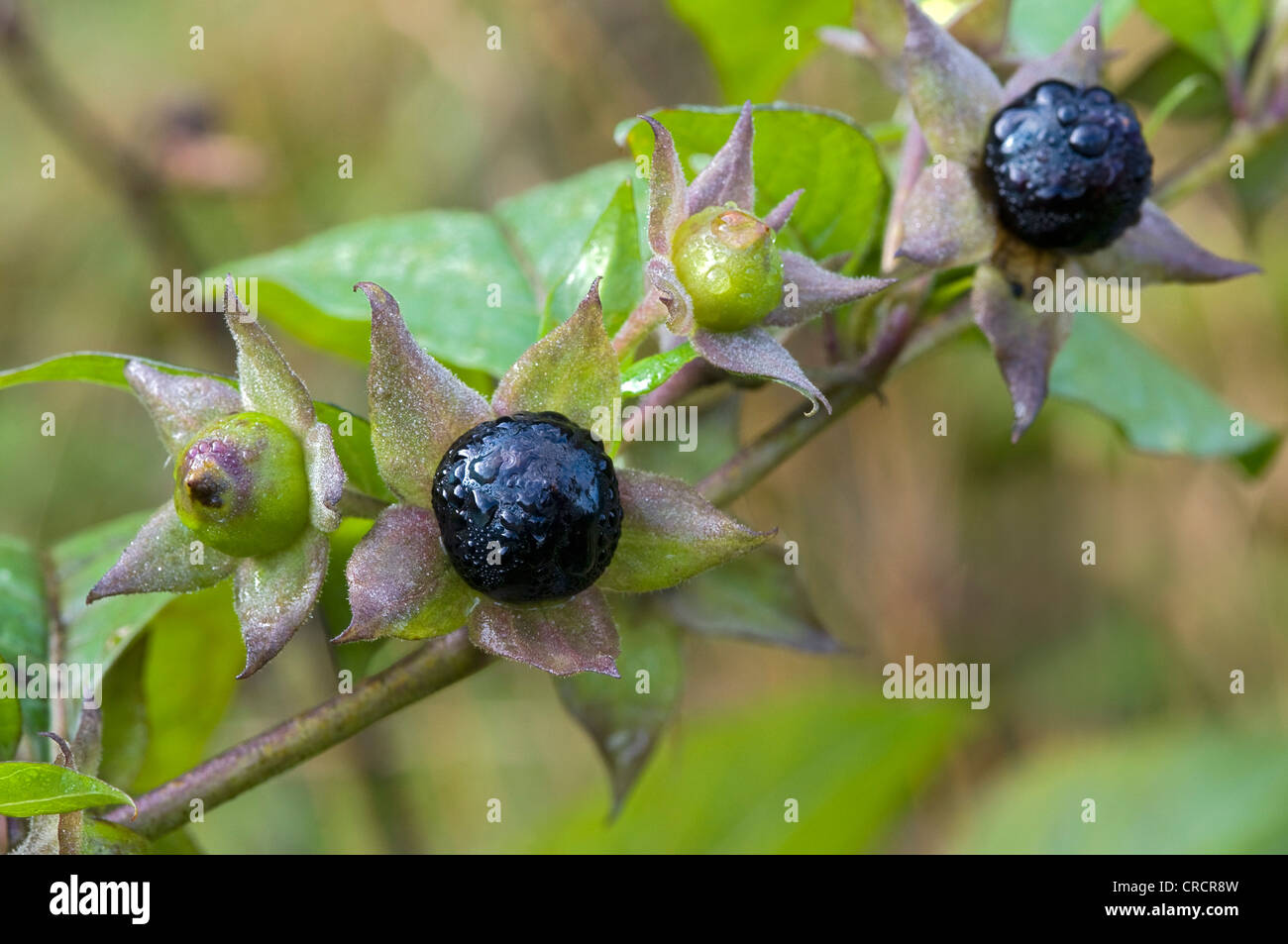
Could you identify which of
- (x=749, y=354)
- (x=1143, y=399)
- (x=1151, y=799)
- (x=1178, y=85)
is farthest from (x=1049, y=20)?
(x=1151, y=799)

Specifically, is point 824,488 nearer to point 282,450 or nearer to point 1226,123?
point 1226,123

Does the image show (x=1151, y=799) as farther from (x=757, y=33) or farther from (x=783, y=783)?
(x=757, y=33)

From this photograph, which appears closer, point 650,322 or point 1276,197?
point 650,322

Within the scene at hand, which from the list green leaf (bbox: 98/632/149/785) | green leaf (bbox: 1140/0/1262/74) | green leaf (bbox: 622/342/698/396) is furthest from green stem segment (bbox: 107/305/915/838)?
green leaf (bbox: 1140/0/1262/74)

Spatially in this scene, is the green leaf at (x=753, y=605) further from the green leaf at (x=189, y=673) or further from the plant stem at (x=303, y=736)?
the green leaf at (x=189, y=673)
